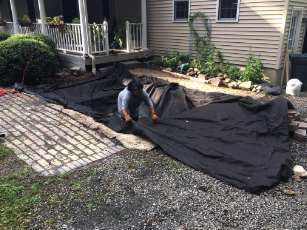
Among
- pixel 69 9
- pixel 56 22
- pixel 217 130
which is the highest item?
pixel 69 9

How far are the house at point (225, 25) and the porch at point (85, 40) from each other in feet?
0.19

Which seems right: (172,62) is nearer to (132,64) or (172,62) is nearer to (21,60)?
(132,64)

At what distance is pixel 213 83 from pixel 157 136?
16.1 feet

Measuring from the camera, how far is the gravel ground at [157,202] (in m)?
2.67

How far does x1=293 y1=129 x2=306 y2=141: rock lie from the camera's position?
184 inches

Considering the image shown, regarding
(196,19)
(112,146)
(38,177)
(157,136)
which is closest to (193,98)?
(157,136)

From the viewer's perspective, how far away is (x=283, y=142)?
4.17 meters

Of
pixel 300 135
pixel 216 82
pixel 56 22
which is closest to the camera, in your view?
pixel 300 135

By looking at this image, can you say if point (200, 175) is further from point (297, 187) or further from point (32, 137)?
point (32, 137)

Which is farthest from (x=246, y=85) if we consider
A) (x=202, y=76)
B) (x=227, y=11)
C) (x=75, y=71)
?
(x=75, y=71)

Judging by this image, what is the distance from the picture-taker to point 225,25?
29.2 feet

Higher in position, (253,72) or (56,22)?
(56,22)

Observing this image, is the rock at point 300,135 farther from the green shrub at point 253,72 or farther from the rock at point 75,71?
the rock at point 75,71

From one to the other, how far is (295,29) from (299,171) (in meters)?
6.92
